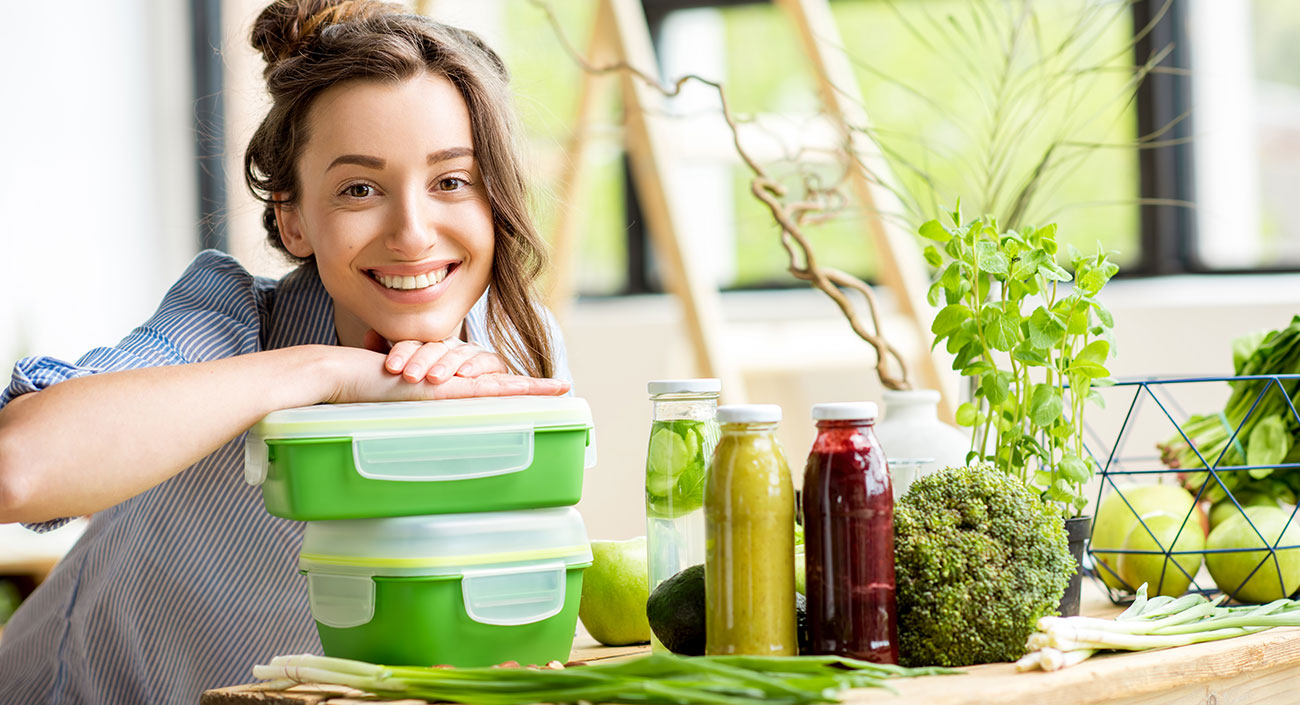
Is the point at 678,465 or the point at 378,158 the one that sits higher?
the point at 378,158

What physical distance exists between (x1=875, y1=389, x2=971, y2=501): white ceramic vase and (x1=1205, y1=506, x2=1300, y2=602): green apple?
9.9 inches

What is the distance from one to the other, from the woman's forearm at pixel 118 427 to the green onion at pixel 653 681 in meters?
0.23

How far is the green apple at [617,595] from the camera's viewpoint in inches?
40.0

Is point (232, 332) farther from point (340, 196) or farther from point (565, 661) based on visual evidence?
point (565, 661)

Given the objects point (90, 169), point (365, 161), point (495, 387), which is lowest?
point (495, 387)

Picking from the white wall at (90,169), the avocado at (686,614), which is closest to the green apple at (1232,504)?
the avocado at (686,614)

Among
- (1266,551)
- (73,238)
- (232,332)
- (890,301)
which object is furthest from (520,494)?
(73,238)

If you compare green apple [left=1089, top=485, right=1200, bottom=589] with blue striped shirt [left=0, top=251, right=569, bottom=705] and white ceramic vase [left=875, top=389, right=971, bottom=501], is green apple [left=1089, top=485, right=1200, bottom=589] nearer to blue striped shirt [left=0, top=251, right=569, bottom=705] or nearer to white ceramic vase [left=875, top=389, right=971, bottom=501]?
white ceramic vase [left=875, top=389, right=971, bottom=501]

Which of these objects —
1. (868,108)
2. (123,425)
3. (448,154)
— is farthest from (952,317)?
(868,108)

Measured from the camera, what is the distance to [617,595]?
1.02 meters

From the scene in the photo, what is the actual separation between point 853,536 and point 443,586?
0.96 ft

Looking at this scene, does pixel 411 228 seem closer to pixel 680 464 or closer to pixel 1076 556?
pixel 680 464

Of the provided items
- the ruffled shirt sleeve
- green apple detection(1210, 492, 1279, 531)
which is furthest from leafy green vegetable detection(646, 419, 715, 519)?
green apple detection(1210, 492, 1279, 531)

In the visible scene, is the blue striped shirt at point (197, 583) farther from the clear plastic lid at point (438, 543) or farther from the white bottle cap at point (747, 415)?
the white bottle cap at point (747, 415)
